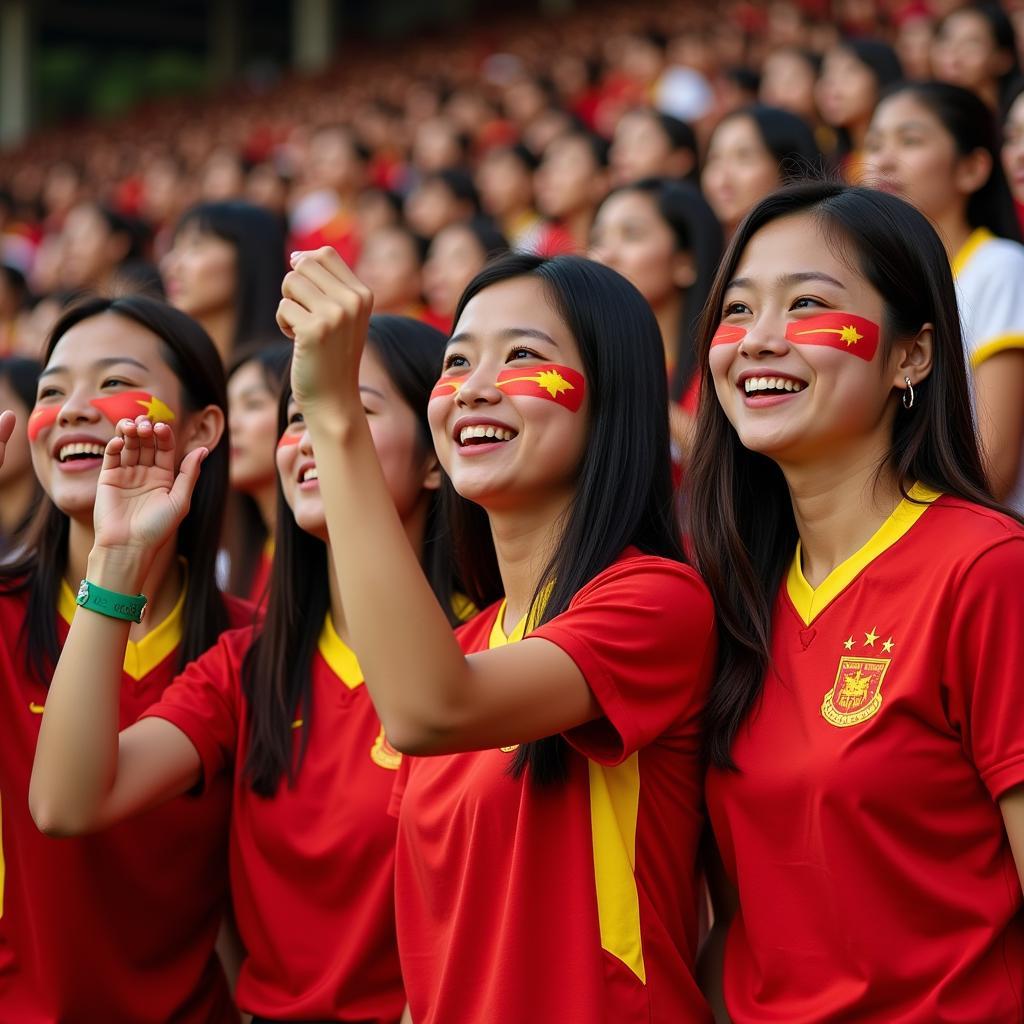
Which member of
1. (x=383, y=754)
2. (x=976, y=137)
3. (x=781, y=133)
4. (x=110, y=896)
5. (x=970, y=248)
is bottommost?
(x=110, y=896)

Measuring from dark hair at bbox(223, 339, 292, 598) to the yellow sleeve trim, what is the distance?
1.84m

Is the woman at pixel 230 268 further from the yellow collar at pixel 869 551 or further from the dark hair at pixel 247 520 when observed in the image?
the yellow collar at pixel 869 551

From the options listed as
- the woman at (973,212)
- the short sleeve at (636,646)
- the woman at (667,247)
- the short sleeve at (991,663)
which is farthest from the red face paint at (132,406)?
the woman at (667,247)

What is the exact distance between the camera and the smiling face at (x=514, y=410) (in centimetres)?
247

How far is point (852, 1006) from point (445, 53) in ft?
60.9

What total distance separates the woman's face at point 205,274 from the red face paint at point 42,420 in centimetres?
248

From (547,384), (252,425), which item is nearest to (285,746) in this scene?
(547,384)

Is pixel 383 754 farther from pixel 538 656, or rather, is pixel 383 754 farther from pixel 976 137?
pixel 976 137

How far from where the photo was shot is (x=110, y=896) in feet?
9.44

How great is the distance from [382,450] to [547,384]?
701 mm

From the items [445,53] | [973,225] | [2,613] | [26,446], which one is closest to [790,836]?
[2,613]

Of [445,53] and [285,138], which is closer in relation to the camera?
[285,138]

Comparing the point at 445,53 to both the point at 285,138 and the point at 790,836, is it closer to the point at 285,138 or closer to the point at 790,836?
the point at 285,138

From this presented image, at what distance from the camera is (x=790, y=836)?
2.25 m
